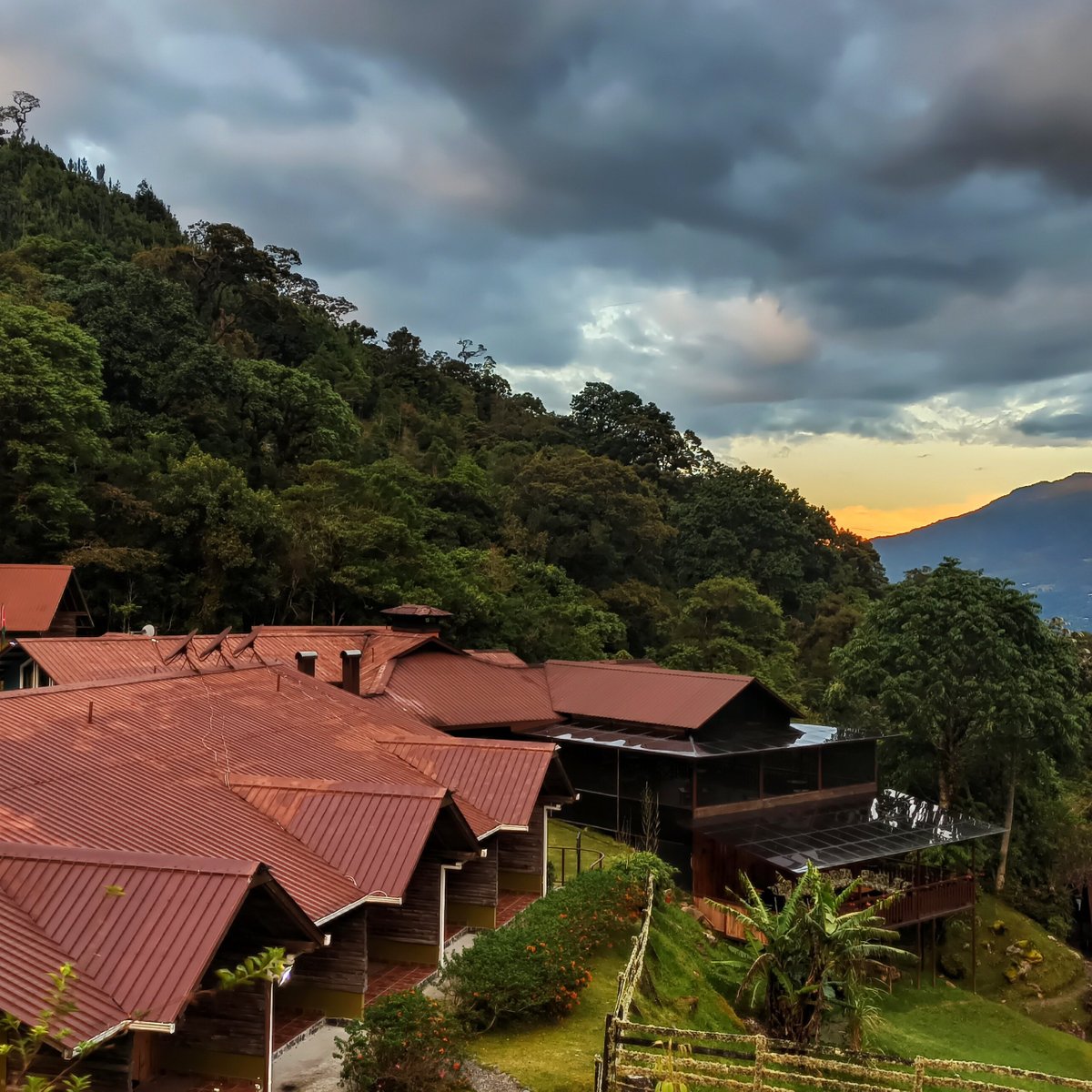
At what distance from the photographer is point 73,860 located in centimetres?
963

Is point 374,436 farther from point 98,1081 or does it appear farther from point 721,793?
point 98,1081

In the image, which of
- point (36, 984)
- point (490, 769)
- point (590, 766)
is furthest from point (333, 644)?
point (36, 984)

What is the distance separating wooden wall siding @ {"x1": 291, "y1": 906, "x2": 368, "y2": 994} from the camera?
12812mm

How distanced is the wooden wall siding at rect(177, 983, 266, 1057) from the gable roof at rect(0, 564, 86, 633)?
24011mm

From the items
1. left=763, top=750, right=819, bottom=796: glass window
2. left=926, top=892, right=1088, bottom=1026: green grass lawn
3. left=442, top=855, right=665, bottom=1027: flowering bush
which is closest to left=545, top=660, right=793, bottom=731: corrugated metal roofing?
left=763, top=750, right=819, bottom=796: glass window

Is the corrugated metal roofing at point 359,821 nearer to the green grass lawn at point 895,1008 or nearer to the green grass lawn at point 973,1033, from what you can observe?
the green grass lawn at point 895,1008

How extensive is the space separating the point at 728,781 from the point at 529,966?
12.6 meters

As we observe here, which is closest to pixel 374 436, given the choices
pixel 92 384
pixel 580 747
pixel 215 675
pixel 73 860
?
pixel 92 384

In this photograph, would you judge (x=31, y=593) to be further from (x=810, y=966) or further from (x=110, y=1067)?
(x=810, y=966)

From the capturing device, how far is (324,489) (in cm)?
4159

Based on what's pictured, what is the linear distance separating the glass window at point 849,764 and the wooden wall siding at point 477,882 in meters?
13.4

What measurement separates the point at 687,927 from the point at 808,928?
7936 mm

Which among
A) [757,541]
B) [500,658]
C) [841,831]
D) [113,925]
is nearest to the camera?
[113,925]

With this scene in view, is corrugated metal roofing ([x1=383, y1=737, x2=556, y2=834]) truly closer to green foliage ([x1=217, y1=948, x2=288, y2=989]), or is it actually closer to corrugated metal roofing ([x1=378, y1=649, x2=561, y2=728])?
corrugated metal roofing ([x1=378, y1=649, x2=561, y2=728])
